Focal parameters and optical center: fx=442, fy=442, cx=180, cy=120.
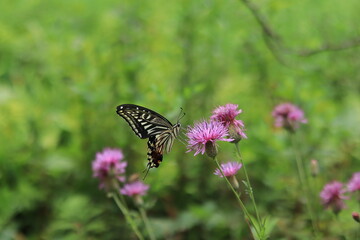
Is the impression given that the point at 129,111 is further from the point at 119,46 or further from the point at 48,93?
the point at 48,93

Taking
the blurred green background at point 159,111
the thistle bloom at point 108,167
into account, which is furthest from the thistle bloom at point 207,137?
the blurred green background at point 159,111

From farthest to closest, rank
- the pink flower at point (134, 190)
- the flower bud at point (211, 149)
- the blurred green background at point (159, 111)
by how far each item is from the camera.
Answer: the blurred green background at point (159, 111), the pink flower at point (134, 190), the flower bud at point (211, 149)

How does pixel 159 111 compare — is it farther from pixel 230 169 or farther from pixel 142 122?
pixel 230 169

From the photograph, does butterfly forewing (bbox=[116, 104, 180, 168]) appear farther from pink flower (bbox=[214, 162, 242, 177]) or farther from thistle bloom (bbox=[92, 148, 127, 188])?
pink flower (bbox=[214, 162, 242, 177])

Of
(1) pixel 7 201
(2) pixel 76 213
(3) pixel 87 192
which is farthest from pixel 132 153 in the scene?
(1) pixel 7 201

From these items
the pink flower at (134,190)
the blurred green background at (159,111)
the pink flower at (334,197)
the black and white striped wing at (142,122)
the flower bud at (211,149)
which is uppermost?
the blurred green background at (159,111)

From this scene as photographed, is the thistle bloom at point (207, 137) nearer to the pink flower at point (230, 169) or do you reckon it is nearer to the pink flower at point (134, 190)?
the pink flower at point (230, 169)

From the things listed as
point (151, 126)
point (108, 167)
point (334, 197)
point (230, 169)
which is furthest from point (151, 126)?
point (334, 197)
